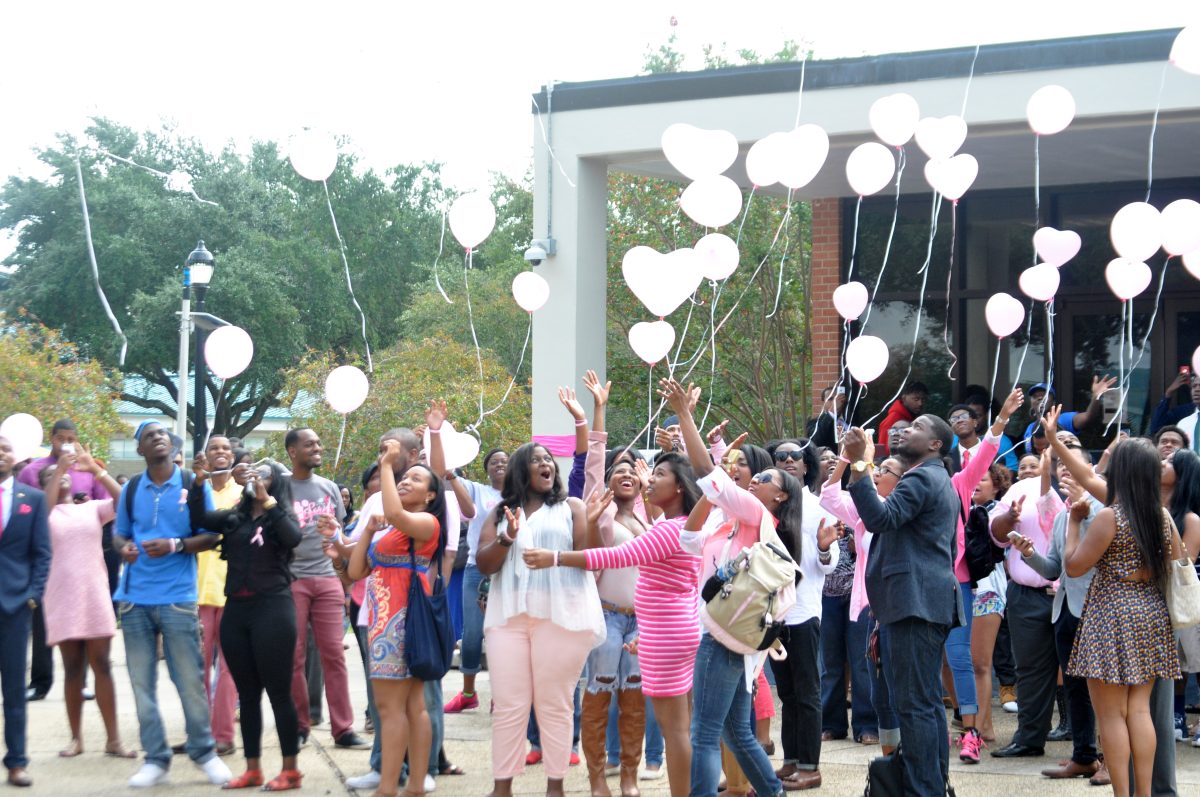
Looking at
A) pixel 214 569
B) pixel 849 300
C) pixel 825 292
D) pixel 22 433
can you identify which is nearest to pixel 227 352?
pixel 214 569

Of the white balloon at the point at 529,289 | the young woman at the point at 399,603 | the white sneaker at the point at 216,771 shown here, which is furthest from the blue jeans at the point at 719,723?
the white balloon at the point at 529,289

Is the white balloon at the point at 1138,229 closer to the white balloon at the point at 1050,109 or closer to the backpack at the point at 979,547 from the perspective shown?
the white balloon at the point at 1050,109

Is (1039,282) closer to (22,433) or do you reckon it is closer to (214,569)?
(214,569)

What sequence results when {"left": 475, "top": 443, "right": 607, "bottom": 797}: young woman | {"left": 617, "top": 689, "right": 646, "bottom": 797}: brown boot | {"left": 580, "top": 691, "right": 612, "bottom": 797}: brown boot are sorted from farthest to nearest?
{"left": 617, "top": 689, "right": 646, "bottom": 797}: brown boot, {"left": 580, "top": 691, "right": 612, "bottom": 797}: brown boot, {"left": 475, "top": 443, "right": 607, "bottom": 797}: young woman

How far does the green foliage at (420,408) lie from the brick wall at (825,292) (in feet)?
20.9

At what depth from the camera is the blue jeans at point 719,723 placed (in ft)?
20.1

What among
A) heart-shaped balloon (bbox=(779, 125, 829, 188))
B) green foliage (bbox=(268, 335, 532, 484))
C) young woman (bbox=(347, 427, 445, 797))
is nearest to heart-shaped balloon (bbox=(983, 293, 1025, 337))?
heart-shaped balloon (bbox=(779, 125, 829, 188))

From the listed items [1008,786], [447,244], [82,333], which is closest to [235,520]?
[1008,786]

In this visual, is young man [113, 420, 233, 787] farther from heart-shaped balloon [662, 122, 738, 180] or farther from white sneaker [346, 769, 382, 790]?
heart-shaped balloon [662, 122, 738, 180]

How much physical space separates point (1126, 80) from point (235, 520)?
7.96 meters

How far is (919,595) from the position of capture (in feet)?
20.7

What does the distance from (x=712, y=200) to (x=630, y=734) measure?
415 cm

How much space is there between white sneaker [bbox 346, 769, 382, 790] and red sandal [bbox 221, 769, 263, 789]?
49cm

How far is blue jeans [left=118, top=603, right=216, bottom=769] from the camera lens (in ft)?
25.4
